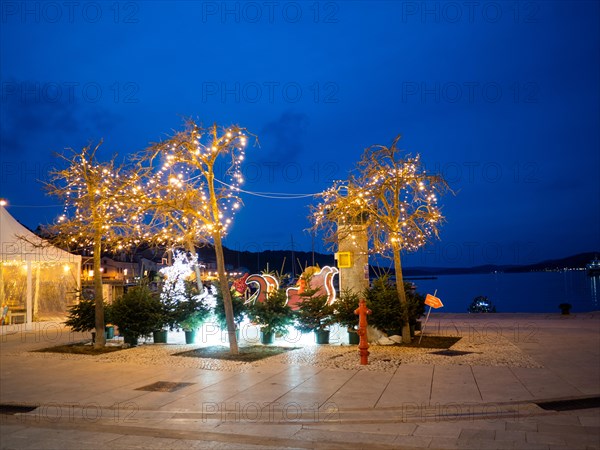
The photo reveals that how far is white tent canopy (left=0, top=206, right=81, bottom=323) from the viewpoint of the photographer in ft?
71.5

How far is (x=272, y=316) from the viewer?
15945mm

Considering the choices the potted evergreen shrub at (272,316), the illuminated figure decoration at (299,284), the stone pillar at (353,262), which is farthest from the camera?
the illuminated figure decoration at (299,284)

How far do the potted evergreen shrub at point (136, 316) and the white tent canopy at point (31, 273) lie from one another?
17.4 ft

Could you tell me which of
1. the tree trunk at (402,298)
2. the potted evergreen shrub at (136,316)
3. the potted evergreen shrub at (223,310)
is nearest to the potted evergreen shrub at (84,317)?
the potted evergreen shrub at (136,316)

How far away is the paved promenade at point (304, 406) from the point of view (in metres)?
7.09

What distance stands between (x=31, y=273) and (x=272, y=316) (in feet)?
41.0

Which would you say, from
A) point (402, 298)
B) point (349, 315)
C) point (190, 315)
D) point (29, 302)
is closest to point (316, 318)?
point (349, 315)

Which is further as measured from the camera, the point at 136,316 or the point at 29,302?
the point at 29,302

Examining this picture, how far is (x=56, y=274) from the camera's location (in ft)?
82.0

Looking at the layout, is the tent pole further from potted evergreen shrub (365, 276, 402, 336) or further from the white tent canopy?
potted evergreen shrub (365, 276, 402, 336)

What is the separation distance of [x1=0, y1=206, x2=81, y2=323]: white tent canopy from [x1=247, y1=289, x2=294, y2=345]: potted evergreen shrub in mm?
8628

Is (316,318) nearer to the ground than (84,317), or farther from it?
nearer to the ground

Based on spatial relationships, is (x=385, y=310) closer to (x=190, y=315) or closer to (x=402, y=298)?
(x=402, y=298)

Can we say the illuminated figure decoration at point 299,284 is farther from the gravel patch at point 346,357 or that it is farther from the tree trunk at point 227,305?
the tree trunk at point 227,305
